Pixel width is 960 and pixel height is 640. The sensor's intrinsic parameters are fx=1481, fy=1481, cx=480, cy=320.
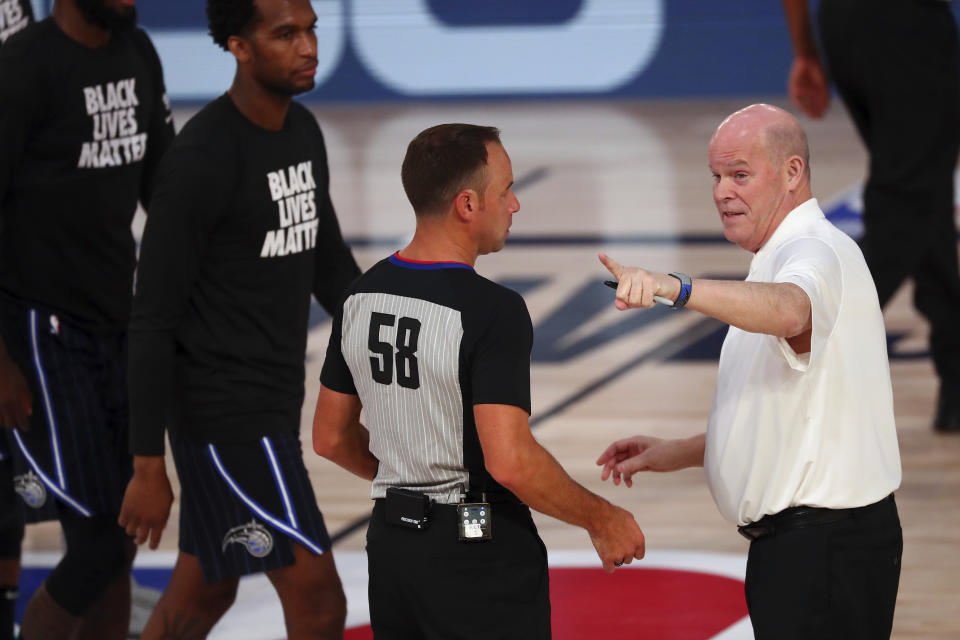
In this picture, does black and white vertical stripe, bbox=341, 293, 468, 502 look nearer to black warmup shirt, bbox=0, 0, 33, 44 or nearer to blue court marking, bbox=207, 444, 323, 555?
blue court marking, bbox=207, 444, 323, 555

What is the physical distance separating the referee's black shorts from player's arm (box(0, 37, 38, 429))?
1.13 meters

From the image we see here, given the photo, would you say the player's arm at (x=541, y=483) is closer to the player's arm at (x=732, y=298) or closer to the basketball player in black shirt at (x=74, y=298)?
the player's arm at (x=732, y=298)

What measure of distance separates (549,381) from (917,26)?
2.24 m

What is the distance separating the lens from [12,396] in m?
3.36

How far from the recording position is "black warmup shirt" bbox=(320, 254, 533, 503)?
8.29 ft

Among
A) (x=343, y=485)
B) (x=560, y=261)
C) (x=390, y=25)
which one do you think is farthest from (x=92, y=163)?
(x=390, y=25)

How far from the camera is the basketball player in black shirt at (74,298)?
342cm

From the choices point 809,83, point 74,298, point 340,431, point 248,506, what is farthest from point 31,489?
point 809,83

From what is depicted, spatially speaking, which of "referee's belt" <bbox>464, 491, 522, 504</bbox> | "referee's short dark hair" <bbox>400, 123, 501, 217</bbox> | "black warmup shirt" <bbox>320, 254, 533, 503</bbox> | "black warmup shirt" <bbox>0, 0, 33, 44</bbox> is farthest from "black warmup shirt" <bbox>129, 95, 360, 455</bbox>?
"black warmup shirt" <bbox>0, 0, 33, 44</bbox>

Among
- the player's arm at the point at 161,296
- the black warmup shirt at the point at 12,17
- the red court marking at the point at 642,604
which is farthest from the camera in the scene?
the red court marking at the point at 642,604

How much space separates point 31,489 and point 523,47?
35.4ft

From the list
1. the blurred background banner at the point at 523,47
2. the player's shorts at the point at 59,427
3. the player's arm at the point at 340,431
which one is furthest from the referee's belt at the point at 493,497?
the blurred background banner at the point at 523,47

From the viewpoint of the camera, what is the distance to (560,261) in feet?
28.2

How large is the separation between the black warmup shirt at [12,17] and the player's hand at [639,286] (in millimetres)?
2155
